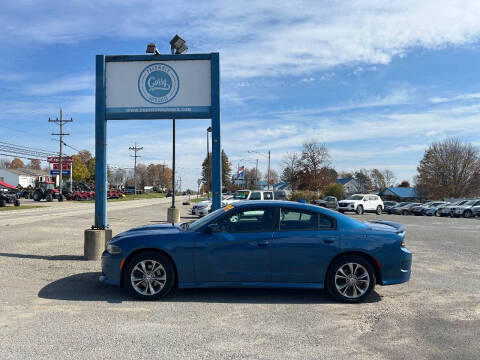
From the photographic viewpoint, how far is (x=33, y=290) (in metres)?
6.51

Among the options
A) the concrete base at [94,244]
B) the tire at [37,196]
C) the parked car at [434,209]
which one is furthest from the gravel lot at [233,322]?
the tire at [37,196]

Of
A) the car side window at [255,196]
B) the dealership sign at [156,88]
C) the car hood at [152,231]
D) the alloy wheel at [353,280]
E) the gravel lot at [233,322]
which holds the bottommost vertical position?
the gravel lot at [233,322]

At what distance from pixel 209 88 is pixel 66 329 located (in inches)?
267

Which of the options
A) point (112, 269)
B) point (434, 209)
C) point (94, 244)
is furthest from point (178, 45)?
point (434, 209)

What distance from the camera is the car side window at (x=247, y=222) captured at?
6.04 meters

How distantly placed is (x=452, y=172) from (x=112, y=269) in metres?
75.0

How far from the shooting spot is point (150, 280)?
5.92 meters

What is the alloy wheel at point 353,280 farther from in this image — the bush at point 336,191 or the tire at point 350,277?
the bush at point 336,191

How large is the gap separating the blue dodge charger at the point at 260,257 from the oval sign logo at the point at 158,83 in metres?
4.87

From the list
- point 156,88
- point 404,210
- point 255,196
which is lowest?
point 404,210

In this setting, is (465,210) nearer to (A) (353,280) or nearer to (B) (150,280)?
(A) (353,280)

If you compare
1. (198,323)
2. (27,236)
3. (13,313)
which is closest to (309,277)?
(198,323)

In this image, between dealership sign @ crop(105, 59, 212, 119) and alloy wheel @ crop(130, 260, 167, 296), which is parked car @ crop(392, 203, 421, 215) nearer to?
dealership sign @ crop(105, 59, 212, 119)

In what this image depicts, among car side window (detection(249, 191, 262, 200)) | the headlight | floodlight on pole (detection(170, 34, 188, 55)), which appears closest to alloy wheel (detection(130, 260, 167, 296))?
the headlight
